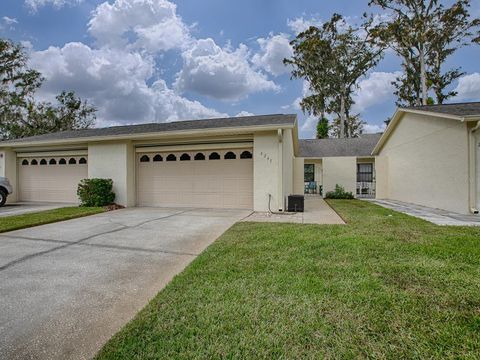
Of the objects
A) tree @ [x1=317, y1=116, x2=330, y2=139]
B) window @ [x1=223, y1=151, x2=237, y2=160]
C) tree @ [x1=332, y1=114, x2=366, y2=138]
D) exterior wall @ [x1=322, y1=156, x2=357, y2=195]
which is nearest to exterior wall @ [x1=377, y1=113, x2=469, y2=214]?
exterior wall @ [x1=322, y1=156, x2=357, y2=195]

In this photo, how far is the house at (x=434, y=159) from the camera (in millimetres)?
7672

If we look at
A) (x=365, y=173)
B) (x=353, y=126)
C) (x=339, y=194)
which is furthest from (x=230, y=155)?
(x=353, y=126)

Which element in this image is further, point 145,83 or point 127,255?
point 145,83

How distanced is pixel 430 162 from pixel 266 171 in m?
6.40

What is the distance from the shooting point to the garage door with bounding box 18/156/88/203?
1147 cm

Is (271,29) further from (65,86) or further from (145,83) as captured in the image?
(65,86)

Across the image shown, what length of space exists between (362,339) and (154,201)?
9559 millimetres

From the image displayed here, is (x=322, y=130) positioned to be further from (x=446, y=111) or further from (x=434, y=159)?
(x=446, y=111)

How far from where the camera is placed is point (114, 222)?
22.9ft

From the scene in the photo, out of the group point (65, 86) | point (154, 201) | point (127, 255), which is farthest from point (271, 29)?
point (65, 86)

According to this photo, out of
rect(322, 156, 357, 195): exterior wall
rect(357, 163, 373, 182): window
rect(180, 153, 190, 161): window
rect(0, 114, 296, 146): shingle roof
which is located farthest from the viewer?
rect(357, 163, 373, 182): window

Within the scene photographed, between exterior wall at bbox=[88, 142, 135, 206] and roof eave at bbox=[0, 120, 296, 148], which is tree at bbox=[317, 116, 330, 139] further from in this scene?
exterior wall at bbox=[88, 142, 135, 206]

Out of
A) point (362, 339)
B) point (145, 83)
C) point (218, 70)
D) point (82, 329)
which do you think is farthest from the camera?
point (145, 83)

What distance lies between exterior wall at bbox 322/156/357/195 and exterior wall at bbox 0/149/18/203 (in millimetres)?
16204
